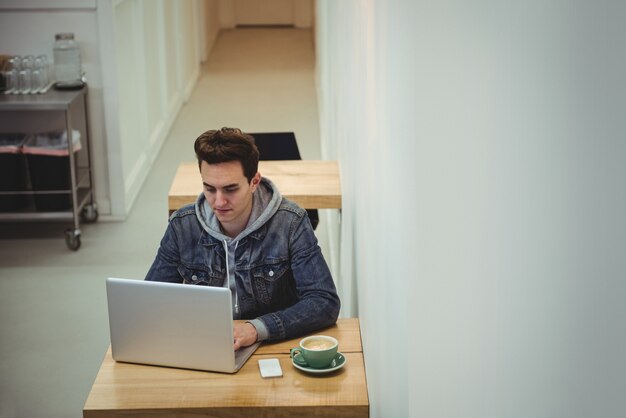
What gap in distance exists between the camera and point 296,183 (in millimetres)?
4152

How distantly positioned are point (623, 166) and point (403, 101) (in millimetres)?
825

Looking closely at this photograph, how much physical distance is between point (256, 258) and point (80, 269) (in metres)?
2.80

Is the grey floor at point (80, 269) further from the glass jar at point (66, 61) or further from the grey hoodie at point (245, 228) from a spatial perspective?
the grey hoodie at point (245, 228)

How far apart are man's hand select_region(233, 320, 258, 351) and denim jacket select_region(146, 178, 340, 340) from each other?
0.16m

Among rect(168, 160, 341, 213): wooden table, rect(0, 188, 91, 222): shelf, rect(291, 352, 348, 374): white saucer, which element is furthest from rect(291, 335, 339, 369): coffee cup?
rect(0, 188, 91, 222): shelf

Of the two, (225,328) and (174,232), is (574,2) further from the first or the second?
(174,232)

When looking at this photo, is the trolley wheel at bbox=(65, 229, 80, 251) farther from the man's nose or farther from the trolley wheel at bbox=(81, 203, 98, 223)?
the man's nose

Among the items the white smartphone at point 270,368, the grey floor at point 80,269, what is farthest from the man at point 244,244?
the grey floor at point 80,269

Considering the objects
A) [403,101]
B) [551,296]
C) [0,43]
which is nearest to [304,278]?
[403,101]

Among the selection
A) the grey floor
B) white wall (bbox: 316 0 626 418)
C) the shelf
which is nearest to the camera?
white wall (bbox: 316 0 626 418)

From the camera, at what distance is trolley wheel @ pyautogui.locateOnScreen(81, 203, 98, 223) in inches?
242

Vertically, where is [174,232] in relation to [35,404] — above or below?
above

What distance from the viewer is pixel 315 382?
2.42 metres

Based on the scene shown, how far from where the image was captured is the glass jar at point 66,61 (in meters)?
5.76
